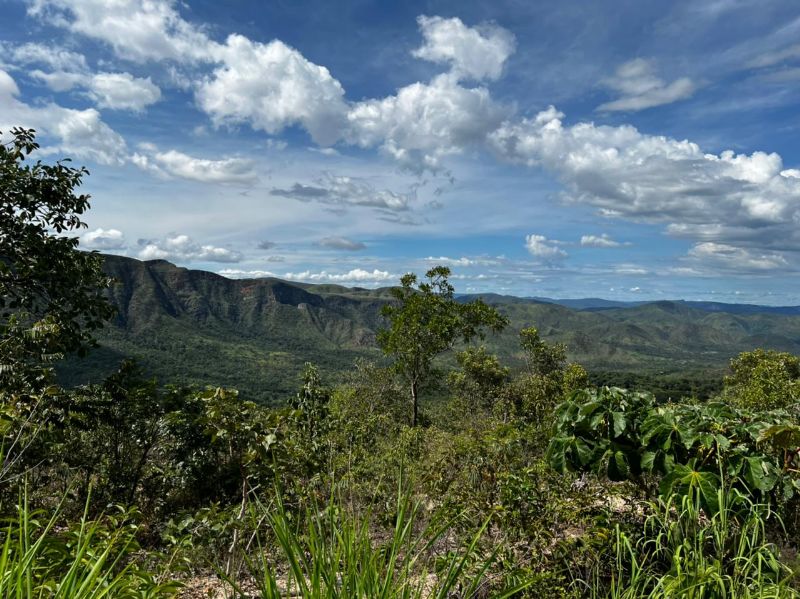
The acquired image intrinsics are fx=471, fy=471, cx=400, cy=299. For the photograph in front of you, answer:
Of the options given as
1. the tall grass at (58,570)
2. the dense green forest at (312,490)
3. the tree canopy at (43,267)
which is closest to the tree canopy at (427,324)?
the dense green forest at (312,490)

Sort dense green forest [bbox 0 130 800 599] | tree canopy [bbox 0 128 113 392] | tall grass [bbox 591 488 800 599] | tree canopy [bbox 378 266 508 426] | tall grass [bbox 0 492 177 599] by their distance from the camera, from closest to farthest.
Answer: tall grass [bbox 0 492 177 599]
dense green forest [bbox 0 130 800 599]
tall grass [bbox 591 488 800 599]
tree canopy [bbox 0 128 113 392]
tree canopy [bbox 378 266 508 426]

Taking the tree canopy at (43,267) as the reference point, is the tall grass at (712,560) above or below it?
below

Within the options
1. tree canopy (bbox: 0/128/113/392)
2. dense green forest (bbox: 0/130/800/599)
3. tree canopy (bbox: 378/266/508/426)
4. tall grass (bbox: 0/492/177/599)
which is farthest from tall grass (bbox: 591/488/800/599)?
tree canopy (bbox: 378/266/508/426)

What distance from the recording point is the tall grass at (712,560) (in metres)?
2.57

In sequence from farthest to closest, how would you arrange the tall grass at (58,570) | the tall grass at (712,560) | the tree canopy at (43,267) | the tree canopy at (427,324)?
1. the tree canopy at (427,324)
2. the tree canopy at (43,267)
3. the tall grass at (712,560)
4. the tall grass at (58,570)

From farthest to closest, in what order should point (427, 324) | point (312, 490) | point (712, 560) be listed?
point (427, 324) < point (312, 490) < point (712, 560)

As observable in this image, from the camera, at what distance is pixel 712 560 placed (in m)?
3.29

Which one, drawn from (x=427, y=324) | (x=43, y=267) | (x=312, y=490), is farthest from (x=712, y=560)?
(x=427, y=324)

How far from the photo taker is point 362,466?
365 inches

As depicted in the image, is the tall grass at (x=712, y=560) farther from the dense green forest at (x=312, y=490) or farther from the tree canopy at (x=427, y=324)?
the tree canopy at (x=427, y=324)

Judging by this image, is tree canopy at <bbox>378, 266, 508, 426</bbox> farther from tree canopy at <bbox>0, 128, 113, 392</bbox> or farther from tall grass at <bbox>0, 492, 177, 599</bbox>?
tall grass at <bbox>0, 492, 177, 599</bbox>

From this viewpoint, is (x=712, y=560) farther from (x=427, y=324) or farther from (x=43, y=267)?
(x=427, y=324)

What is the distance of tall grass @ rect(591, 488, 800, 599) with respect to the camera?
2.57 m

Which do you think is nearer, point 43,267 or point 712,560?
point 712,560
